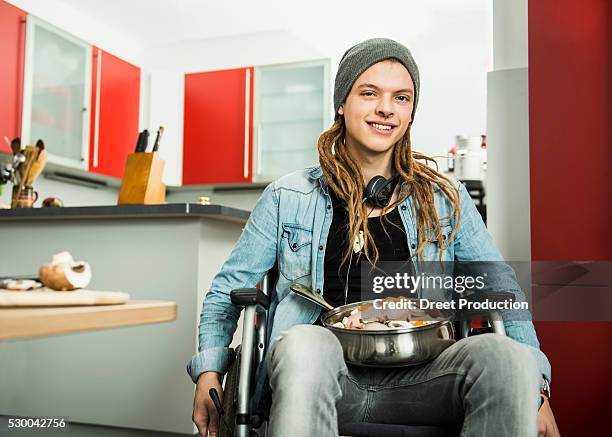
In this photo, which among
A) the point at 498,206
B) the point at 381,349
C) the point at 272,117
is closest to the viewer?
the point at 381,349

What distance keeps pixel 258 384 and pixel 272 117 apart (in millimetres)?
3579

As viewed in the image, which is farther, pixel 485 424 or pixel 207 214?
pixel 207 214

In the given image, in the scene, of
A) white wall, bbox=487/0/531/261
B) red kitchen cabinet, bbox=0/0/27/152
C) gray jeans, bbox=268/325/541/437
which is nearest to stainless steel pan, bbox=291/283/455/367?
gray jeans, bbox=268/325/541/437

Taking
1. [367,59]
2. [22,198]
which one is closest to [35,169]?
[22,198]

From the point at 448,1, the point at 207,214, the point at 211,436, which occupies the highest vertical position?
the point at 448,1

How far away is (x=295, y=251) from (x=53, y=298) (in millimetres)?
783

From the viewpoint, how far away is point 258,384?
123 cm

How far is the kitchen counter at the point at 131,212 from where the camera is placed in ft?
7.73

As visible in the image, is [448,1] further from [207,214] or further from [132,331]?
[132,331]

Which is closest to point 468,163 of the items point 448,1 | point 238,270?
point 448,1

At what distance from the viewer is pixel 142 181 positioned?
2.73 m

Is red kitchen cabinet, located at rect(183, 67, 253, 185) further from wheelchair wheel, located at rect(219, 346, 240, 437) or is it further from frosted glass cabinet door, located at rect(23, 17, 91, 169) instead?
wheelchair wheel, located at rect(219, 346, 240, 437)

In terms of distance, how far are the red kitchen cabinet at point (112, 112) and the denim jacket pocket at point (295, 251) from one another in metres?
3.19

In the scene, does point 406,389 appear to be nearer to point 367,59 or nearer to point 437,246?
point 437,246
